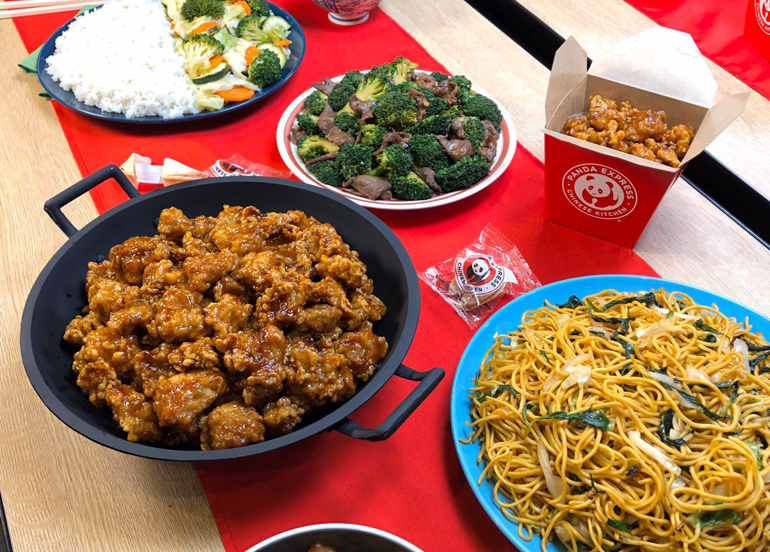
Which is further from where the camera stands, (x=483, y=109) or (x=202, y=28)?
(x=202, y=28)

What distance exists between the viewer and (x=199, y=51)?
2.76m

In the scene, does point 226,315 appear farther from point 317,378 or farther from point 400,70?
point 400,70

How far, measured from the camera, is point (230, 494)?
1.54m

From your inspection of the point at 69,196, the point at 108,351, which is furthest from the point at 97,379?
the point at 69,196

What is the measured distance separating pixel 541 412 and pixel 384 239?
0.65 metres

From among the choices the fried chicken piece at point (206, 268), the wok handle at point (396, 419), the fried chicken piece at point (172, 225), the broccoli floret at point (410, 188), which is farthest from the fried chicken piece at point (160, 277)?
the broccoli floret at point (410, 188)

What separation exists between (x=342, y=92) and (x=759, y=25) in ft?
7.43

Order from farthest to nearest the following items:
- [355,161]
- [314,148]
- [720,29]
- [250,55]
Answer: [720,29] → [250,55] → [314,148] → [355,161]

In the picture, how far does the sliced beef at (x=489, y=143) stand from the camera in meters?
2.36

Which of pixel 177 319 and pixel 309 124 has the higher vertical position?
pixel 177 319

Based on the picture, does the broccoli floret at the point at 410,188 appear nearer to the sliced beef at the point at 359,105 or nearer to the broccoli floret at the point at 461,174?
the broccoli floret at the point at 461,174

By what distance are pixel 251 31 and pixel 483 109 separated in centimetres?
135

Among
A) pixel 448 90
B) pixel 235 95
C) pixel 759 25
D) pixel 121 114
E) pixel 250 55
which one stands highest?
pixel 759 25

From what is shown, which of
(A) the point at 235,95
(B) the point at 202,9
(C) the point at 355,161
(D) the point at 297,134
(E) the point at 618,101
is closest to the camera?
(E) the point at 618,101
